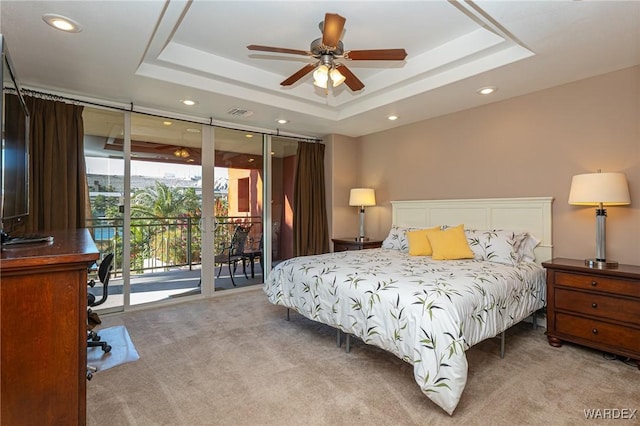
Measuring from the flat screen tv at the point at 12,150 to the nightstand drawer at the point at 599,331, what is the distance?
12.2 feet

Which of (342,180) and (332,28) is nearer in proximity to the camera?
(332,28)

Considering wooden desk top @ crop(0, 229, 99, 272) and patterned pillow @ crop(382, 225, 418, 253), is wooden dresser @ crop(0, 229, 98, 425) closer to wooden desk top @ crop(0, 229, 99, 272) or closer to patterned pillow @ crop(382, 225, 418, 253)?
wooden desk top @ crop(0, 229, 99, 272)

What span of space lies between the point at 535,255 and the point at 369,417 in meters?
2.56

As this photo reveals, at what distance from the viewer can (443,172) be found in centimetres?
Answer: 421

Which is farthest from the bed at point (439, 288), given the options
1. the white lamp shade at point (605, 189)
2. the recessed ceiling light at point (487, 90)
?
the recessed ceiling light at point (487, 90)

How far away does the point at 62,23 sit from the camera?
2.11 metres

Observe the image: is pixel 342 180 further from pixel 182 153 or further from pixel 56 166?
pixel 56 166

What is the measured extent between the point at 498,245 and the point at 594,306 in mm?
883

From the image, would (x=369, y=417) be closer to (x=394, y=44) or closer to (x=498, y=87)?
(x=394, y=44)

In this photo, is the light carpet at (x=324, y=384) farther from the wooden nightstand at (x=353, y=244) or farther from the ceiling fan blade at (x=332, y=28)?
the ceiling fan blade at (x=332, y=28)

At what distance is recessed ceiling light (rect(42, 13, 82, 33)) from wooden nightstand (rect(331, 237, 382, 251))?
374cm

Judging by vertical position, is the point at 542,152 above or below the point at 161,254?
above

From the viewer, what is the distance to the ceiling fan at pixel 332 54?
2055 millimetres

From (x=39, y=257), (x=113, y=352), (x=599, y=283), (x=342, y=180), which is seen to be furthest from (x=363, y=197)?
(x=39, y=257)
